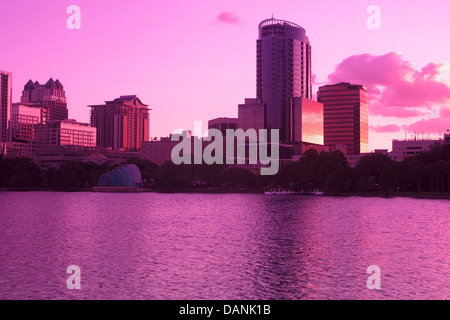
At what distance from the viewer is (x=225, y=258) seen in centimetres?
6056

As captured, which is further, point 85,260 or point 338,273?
point 85,260

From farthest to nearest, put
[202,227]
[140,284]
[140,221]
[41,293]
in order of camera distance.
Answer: [140,221]
[202,227]
[140,284]
[41,293]

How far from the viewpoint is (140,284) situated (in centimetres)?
4738

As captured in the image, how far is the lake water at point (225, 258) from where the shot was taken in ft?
149

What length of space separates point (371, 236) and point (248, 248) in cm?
2201

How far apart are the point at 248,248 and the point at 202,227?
27.5 metres

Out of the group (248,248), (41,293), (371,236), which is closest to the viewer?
(41,293)

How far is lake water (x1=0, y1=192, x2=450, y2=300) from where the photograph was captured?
45.4 metres

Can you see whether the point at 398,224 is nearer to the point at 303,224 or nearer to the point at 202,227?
the point at 303,224

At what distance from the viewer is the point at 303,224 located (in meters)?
99.8
